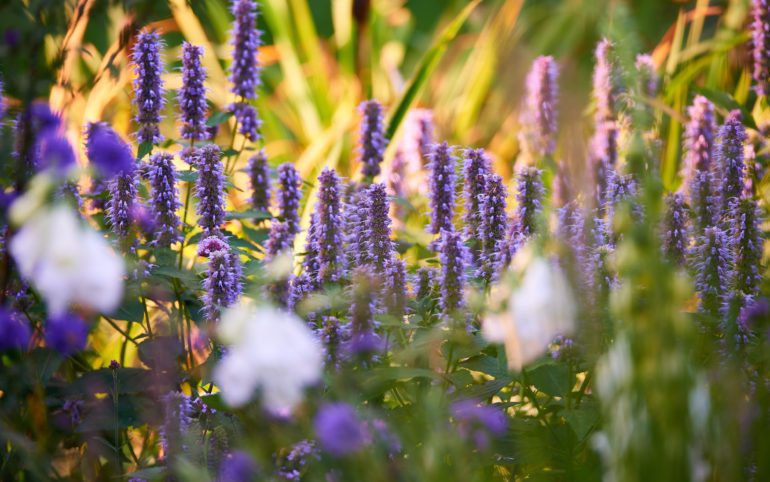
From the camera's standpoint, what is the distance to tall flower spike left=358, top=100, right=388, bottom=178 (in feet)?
10.2

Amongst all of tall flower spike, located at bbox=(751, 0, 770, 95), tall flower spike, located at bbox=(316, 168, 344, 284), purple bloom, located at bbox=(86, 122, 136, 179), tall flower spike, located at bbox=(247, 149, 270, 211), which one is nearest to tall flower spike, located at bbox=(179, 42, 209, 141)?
tall flower spike, located at bbox=(247, 149, 270, 211)

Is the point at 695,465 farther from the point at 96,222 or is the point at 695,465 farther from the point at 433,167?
the point at 96,222

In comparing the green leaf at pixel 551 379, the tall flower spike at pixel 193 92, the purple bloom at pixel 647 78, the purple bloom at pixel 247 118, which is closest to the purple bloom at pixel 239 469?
the green leaf at pixel 551 379

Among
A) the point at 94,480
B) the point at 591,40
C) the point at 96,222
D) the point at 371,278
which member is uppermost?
the point at 591,40

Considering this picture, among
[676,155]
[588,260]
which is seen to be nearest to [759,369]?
[588,260]

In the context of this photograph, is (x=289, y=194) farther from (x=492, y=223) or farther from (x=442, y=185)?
(x=492, y=223)

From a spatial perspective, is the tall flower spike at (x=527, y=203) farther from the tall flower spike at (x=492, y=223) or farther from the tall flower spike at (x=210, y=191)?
the tall flower spike at (x=210, y=191)

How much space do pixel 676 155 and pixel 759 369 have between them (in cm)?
239

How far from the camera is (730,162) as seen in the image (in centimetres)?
240

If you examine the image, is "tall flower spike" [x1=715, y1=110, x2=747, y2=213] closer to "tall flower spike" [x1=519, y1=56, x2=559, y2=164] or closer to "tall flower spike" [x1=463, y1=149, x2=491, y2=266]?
"tall flower spike" [x1=463, y1=149, x2=491, y2=266]

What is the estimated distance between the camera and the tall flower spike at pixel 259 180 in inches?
111

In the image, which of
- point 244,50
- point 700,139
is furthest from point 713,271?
point 244,50

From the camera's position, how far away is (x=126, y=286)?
2.26m

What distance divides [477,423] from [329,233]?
89cm
